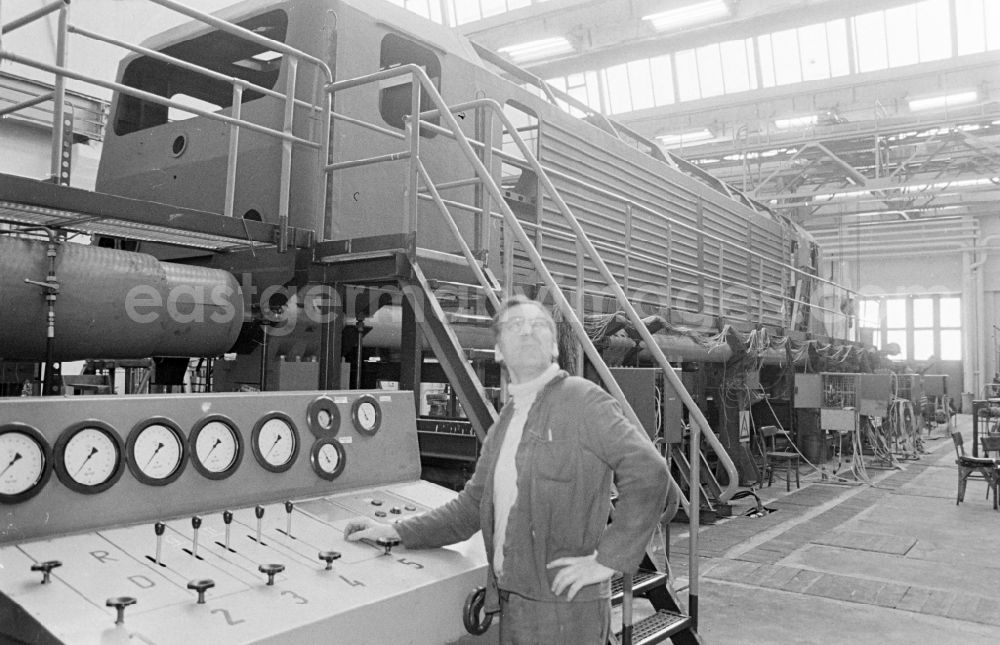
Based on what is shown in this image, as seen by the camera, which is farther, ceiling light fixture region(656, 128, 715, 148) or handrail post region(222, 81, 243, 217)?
ceiling light fixture region(656, 128, 715, 148)

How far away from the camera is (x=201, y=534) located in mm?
2109

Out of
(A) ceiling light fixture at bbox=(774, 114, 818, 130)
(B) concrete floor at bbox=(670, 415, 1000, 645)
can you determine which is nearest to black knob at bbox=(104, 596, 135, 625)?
(B) concrete floor at bbox=(670, 415, 1000, 645)

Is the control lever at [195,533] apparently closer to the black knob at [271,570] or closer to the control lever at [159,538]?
the control lever at [159,538]

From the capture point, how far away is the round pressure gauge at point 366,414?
107 inches

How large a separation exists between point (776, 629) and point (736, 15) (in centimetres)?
861

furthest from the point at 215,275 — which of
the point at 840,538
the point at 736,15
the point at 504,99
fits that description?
the point at 736,15

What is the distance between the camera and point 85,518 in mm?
1963

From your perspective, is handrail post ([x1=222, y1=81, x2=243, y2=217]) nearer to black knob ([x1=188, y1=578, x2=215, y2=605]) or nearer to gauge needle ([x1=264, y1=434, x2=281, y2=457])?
gauge needle ([x1=264, y1=434, x2=281, y2=457])

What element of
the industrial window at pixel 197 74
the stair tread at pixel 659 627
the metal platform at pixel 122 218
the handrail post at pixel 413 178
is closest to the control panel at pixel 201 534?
the stair tread at pixel 659 627

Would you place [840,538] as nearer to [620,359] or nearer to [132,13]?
[620,359]

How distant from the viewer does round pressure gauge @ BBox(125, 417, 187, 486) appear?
208 cm

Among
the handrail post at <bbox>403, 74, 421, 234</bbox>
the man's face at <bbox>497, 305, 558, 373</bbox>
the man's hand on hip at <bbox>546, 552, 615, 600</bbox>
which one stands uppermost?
the handrail post at <bbox>403, 74, 421, 234</bbox>

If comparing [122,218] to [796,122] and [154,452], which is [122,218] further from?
[796,122]

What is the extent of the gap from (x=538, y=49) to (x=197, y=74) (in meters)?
7.64
